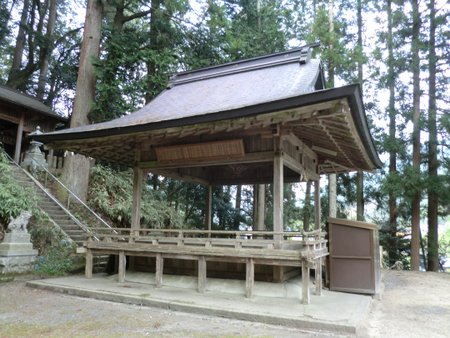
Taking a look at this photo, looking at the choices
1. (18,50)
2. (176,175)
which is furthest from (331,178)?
(18,50)

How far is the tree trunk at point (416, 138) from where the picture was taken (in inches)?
548

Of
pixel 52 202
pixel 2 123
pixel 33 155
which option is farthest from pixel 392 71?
pixel 2 123

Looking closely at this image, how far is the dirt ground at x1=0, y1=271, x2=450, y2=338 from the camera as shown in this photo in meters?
4.67

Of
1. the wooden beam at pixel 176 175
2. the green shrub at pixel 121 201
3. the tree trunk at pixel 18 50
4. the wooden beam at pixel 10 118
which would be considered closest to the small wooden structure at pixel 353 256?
the wooden beam at pixel 176 175

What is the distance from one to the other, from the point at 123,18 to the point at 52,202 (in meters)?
9.36

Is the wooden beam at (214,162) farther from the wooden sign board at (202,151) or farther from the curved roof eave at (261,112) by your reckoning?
the curved roof eave at (261,112)

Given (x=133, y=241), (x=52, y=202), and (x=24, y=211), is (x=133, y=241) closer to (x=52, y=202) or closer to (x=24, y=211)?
(x=24, y=211)

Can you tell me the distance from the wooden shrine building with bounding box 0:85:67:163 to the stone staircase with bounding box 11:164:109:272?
4.44 meters

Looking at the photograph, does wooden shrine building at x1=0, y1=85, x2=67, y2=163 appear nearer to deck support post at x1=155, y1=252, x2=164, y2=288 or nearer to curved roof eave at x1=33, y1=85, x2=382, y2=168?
curved roof eave at x1=33, y1=85, x2=382, y2=168

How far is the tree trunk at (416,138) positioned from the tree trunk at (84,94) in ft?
42.7

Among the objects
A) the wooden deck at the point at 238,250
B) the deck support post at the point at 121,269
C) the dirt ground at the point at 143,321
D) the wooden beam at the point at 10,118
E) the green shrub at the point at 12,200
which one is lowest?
the dirt ground at the point at 143,321

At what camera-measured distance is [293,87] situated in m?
7.67

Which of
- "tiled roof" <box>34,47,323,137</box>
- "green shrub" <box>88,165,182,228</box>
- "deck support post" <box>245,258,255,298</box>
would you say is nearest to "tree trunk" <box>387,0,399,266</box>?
"tiled roof" <box>34,47,323,137</box>

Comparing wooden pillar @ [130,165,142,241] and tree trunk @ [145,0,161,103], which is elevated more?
tree trunk @ [145,0,161,103]
